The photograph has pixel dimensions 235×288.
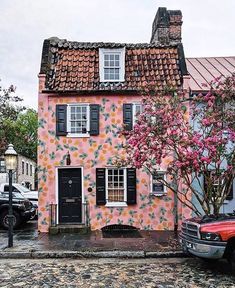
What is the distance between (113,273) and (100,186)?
682 centimetres

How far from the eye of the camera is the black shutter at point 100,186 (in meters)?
15.6

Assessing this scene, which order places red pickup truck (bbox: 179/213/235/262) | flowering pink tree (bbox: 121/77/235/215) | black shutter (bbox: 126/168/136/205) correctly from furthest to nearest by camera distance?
black shutter (bbox: 126/168/136/205) → flowering pink tree (bbox: 121/77/235/215) → red pickup truck (bbox: 179/213/235/262)

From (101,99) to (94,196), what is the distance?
386 centimetres

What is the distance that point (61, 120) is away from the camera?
15.7 m

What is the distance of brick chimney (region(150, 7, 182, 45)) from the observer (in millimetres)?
18377

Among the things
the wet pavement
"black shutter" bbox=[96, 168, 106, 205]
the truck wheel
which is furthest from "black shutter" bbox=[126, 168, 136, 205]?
the truck wheel

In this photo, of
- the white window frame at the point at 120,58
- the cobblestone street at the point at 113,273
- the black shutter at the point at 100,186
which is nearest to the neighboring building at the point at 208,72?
the white window frame at the point at 120,58

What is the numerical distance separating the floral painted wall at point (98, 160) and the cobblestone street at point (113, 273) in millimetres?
5029

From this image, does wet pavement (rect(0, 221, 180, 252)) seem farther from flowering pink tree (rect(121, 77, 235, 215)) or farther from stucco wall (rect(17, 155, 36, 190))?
Answer: stucco wall (rect(17, 155, 36, 190))

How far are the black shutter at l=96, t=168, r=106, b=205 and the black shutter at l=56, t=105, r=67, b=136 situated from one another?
207 centimetres

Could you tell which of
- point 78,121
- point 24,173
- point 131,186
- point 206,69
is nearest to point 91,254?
point 131,186

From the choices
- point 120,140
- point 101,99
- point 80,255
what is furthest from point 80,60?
point 80,255

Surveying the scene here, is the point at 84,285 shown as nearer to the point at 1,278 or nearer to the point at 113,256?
the point at 1,278

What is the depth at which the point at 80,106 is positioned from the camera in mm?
15883
